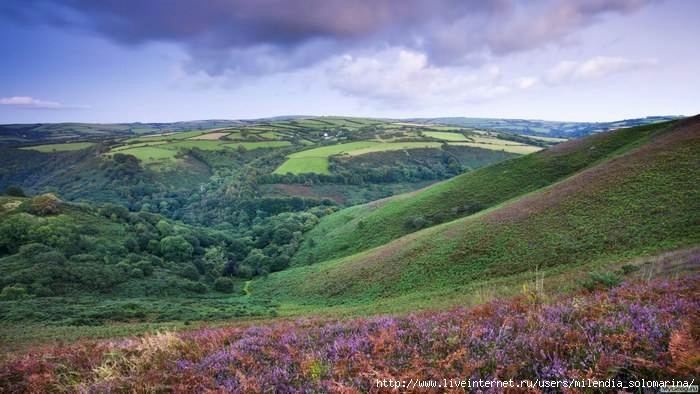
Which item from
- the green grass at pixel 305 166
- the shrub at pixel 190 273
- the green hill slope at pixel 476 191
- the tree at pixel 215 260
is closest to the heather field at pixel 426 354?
the green hill slope at pixel 476 191

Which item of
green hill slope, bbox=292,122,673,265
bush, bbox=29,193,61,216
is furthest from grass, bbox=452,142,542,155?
bush, bbox=29,193,61,216

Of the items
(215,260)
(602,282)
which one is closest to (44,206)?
(215,260)

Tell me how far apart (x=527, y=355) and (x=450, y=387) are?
134 centimetres

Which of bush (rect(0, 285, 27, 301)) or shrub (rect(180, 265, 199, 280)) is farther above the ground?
bush (rect(0, 285, 27, 301))

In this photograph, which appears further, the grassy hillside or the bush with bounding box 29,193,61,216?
the bush with bounding box 29,193,61,216

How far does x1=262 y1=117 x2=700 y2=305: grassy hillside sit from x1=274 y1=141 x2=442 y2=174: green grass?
10511 cm

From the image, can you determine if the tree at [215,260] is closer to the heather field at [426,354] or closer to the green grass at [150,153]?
the heather field at [426,354]

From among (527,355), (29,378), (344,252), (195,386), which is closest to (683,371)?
(527,355)

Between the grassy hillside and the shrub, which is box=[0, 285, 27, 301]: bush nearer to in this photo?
the shrub

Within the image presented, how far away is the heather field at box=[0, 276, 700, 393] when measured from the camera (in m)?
4.34

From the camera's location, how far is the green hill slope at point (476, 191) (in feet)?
180

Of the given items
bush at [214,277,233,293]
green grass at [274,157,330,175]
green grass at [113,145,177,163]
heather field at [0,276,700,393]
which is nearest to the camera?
heather field at [0,276,700,393]

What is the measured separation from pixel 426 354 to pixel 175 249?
89.2 m

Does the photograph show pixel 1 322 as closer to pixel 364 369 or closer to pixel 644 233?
pixel 364 369
